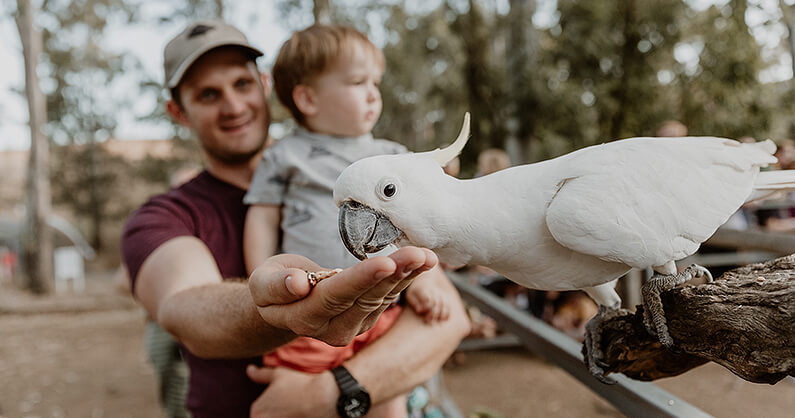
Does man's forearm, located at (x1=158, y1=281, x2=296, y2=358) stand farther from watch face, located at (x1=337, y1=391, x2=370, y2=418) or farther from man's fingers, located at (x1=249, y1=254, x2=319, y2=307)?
watch face, located at (x1=337, y1=391, x2=370, y2=418)

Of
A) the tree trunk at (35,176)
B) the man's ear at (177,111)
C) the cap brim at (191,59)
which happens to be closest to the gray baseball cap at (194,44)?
the cap brim at (191,59)

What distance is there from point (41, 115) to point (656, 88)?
827 cm

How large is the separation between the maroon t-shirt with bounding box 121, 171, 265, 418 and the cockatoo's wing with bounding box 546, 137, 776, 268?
2.97ft

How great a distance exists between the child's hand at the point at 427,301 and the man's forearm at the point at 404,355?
18mm

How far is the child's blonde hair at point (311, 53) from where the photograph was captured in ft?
3.76

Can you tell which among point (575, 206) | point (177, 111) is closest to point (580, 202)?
point (575, 206)

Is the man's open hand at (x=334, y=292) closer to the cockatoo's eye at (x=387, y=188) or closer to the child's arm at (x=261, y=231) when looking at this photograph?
the cockatoo's eye at (x=387, y=188)

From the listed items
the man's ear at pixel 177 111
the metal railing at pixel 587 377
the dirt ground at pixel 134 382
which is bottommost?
the dirt ground at pixel 134 382

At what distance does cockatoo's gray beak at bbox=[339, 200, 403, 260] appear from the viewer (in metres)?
0.72

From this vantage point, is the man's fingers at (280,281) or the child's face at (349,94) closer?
the man's fingers at (280,281)

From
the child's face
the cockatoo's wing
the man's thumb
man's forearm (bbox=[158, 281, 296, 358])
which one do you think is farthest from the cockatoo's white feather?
the man's thumb

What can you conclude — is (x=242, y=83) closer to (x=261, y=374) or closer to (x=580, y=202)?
(x=261, y=374)

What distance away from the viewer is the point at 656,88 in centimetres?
464

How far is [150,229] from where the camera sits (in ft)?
4.12
